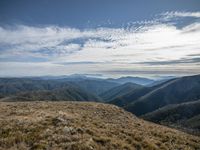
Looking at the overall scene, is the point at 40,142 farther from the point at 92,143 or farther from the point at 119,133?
the point at 119,133

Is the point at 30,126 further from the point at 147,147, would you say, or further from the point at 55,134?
the point at 147,147

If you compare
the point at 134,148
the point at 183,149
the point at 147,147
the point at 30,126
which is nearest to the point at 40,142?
the point at 30,126

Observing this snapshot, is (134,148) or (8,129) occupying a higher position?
(8,129)

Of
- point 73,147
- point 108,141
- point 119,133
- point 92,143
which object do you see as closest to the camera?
point 73,147

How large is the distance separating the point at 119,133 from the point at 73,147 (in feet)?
23.0

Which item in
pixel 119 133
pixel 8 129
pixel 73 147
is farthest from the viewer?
pixel 119 133

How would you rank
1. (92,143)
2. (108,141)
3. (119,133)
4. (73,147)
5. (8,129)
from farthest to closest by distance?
(119,133) → (8,129) → (108,141) → (92,143) → (73,147)

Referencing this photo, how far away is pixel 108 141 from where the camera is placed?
1820 centimetres

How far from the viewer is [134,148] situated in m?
18.0

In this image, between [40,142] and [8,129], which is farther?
[8,129]

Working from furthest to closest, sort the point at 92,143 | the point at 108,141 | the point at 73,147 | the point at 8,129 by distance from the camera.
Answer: the point at 8,129, the point at 108,141, the point at 92,143, the point at 73,147

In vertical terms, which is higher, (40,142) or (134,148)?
(40,142)

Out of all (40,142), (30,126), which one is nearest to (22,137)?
(40,142)

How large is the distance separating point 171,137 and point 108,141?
870cm
